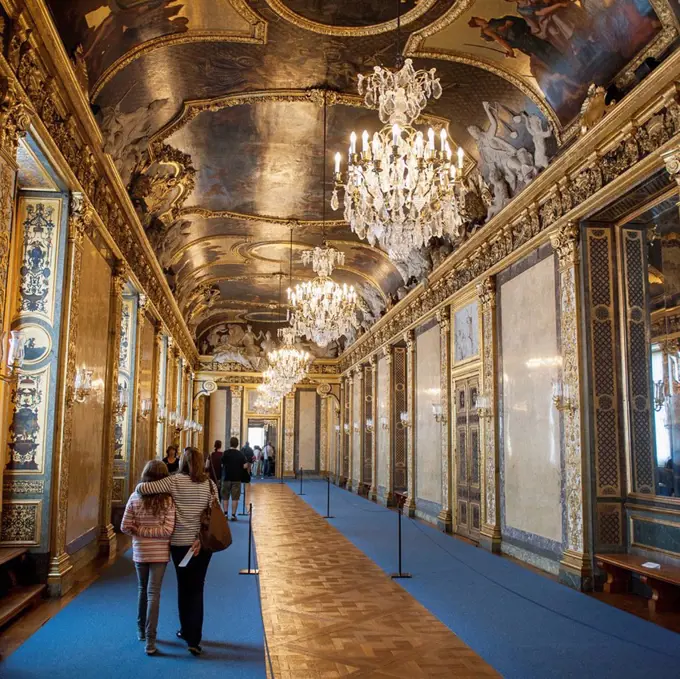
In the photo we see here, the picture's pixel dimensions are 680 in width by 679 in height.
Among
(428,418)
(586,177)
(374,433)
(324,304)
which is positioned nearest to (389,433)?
(374,433)

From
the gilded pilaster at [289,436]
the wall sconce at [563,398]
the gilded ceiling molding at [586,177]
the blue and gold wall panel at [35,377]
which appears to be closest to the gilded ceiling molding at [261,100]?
the gilded ceiling molding at [586,177]

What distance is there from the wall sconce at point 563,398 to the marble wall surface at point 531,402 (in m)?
0.24

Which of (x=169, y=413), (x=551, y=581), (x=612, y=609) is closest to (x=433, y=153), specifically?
(x=612, y=609)

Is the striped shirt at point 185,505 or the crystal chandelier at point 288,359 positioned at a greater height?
the crystal chandelier at point 288,359

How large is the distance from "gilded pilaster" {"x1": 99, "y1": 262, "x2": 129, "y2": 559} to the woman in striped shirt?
4756mm

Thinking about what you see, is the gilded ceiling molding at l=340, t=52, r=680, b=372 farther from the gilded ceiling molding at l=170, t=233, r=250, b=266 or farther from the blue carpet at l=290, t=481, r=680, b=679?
the gilded ceiling molding at l=170, t=233, r=250, b=266

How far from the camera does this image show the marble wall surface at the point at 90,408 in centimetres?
844

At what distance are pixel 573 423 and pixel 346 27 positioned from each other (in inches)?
225

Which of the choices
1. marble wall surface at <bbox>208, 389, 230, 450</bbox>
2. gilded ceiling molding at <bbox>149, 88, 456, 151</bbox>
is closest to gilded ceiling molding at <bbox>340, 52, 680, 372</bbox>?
gilded ceiling molding at <bbox>149, 88, 456, 151</bbox>

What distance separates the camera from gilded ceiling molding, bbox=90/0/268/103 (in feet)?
26.5

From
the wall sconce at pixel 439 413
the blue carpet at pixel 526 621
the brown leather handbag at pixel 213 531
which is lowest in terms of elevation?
the blue carpet at pixel 526 621

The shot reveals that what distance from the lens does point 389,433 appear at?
1923 cm

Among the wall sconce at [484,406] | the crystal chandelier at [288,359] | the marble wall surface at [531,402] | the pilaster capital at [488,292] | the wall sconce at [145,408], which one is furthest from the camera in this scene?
the crystal chandelier at [288,359]

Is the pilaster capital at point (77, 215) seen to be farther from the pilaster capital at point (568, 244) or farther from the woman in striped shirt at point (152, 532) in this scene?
the pilaster capital at point (568, 244)
